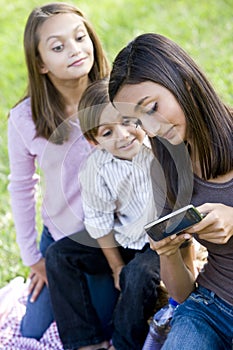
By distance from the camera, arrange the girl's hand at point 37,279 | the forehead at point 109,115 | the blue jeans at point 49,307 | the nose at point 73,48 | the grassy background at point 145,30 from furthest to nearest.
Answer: the grassy background at point 145,30
the girl's hand at point 37,279
the blue jeans at point 49,307
the nose at point 73,48
the forehead at point 109,115

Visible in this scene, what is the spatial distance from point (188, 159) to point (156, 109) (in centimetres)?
19

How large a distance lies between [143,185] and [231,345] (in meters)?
0.63

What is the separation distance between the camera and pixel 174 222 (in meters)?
1.60

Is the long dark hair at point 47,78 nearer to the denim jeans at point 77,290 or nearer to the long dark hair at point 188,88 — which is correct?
the denim jeans at point 77,290

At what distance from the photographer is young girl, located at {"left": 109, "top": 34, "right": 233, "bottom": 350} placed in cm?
165

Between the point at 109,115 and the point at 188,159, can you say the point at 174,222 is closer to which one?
the point at 188,159

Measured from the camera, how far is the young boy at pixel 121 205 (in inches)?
83.7

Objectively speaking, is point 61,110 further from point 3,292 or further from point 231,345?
point 231,345

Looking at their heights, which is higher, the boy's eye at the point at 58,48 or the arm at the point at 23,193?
the boy's eye at the point at 58,48

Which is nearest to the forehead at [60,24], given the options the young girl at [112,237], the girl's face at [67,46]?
the girl's face at [67,46]

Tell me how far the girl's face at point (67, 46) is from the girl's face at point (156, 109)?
64 centimetres

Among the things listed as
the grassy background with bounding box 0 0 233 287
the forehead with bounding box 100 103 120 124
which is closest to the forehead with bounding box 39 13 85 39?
the forehead with bounding box 100 103 120 124

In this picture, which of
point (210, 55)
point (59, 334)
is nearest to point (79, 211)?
point (59, 334)

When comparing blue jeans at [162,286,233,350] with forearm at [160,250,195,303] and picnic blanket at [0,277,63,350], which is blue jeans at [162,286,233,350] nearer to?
forearm at [160,250,195,303]
